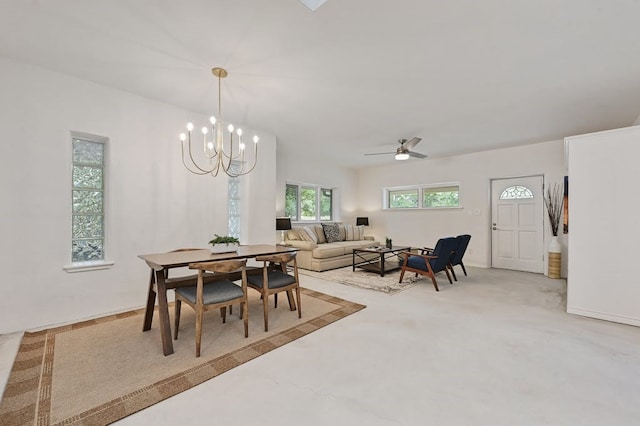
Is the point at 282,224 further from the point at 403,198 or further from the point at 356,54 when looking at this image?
the point at 356,54

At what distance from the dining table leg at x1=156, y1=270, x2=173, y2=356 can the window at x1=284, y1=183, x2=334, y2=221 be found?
4.34 meters

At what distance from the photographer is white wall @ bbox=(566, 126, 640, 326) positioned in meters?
2.99

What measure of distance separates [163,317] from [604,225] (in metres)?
4.72

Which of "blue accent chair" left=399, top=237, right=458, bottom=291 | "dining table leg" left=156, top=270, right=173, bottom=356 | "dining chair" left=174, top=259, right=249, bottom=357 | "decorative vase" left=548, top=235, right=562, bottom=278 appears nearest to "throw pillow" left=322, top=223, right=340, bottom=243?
"blue accent chair" left=399, top=237, right=458, bottom=291

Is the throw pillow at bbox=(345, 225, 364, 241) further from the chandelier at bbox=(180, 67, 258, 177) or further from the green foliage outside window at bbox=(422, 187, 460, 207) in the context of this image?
the chandelier at bbox=(180, 67, 258, 177)

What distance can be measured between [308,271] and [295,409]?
400 centimetres

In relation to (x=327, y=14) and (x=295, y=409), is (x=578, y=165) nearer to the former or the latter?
(x=327, y=14)

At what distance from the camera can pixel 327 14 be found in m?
1.99

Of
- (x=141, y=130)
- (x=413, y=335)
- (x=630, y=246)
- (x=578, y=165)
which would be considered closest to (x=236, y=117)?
(x=141, y=130)

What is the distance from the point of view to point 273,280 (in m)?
3.04

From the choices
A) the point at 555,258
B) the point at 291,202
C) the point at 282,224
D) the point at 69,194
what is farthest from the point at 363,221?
the point at 69,194

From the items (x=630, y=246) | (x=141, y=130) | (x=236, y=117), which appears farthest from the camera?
(x=236, y=117)

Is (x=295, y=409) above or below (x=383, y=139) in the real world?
below

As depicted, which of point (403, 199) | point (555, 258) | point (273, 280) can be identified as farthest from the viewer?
point (403, 199)
